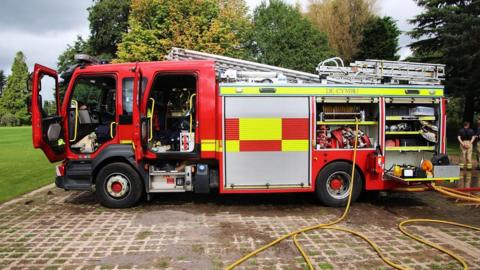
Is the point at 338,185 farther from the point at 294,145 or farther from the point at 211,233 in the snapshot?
the point at 211,233

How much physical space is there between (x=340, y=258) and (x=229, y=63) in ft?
15.0

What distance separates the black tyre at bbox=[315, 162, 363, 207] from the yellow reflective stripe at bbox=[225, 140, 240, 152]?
167cm

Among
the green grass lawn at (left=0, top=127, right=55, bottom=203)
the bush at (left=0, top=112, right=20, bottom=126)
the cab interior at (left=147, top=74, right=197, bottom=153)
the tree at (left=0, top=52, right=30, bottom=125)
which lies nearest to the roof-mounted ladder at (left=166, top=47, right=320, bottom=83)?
the cab interior at (left=147, top=74, right=197, bottom=153)

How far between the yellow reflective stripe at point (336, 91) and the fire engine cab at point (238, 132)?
19 millimetres

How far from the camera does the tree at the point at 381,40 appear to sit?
35.1 metres

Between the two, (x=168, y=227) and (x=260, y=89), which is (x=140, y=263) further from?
(x=260, y=89)

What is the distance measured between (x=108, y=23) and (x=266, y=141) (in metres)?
32.1

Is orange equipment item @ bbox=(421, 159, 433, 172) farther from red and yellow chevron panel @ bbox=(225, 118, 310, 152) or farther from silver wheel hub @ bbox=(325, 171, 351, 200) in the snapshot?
red and yellow chevron panel @ bbox=(225, 118, 310, 152)

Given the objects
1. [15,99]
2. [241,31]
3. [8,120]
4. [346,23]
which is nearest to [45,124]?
[241,31]

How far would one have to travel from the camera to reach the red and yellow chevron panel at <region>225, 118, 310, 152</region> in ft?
23.1

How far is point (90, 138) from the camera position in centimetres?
746

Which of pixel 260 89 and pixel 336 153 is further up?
pixel 260 89

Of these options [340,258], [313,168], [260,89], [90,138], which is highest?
[260,89]

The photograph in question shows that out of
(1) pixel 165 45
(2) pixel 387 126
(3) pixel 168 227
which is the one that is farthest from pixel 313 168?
(1) pixel 165 45
